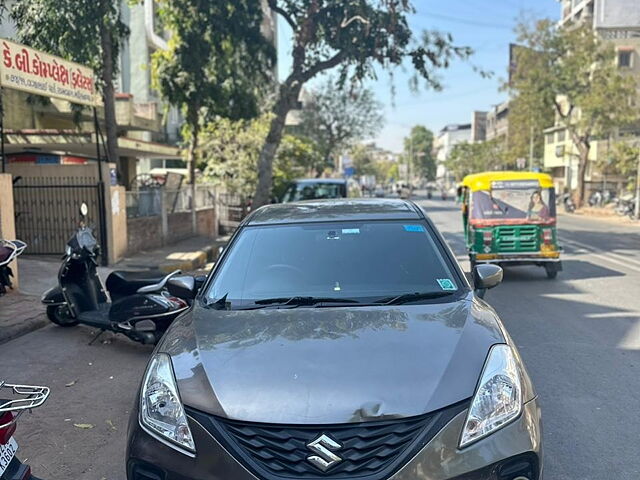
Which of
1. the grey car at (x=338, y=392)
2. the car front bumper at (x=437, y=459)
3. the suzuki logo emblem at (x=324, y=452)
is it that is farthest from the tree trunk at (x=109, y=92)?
the suzuki logo emblem at (x=324, y=452)

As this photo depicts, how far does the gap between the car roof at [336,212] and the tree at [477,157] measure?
2336 inches

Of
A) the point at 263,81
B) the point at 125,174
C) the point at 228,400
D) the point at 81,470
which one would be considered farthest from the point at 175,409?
the point at 125,174

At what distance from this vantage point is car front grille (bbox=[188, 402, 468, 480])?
7.72 feet

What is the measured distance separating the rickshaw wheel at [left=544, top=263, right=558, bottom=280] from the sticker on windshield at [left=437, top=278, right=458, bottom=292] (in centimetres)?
830

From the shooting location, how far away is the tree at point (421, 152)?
126019 mm

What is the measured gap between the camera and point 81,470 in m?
3.85

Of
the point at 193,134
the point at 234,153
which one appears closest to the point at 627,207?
the point at 234,153

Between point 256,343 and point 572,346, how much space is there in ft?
15.8

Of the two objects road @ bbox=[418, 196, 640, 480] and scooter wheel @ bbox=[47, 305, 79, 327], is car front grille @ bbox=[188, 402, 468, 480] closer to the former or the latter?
road @ bbox=[418, 196, 640, 480]

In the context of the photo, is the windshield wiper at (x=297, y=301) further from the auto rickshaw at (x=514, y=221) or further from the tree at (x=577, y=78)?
the tree at (x=577, y=78)

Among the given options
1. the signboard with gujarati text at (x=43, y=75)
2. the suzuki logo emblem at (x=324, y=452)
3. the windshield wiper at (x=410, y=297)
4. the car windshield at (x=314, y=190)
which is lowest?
the suzuki logo emblem at (x=324, y=452)

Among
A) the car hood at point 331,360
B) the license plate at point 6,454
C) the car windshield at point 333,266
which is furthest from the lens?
the car windshield at point 333,266

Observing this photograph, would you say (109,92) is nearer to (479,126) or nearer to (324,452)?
(324,452)

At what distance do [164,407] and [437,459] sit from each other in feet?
4.04
